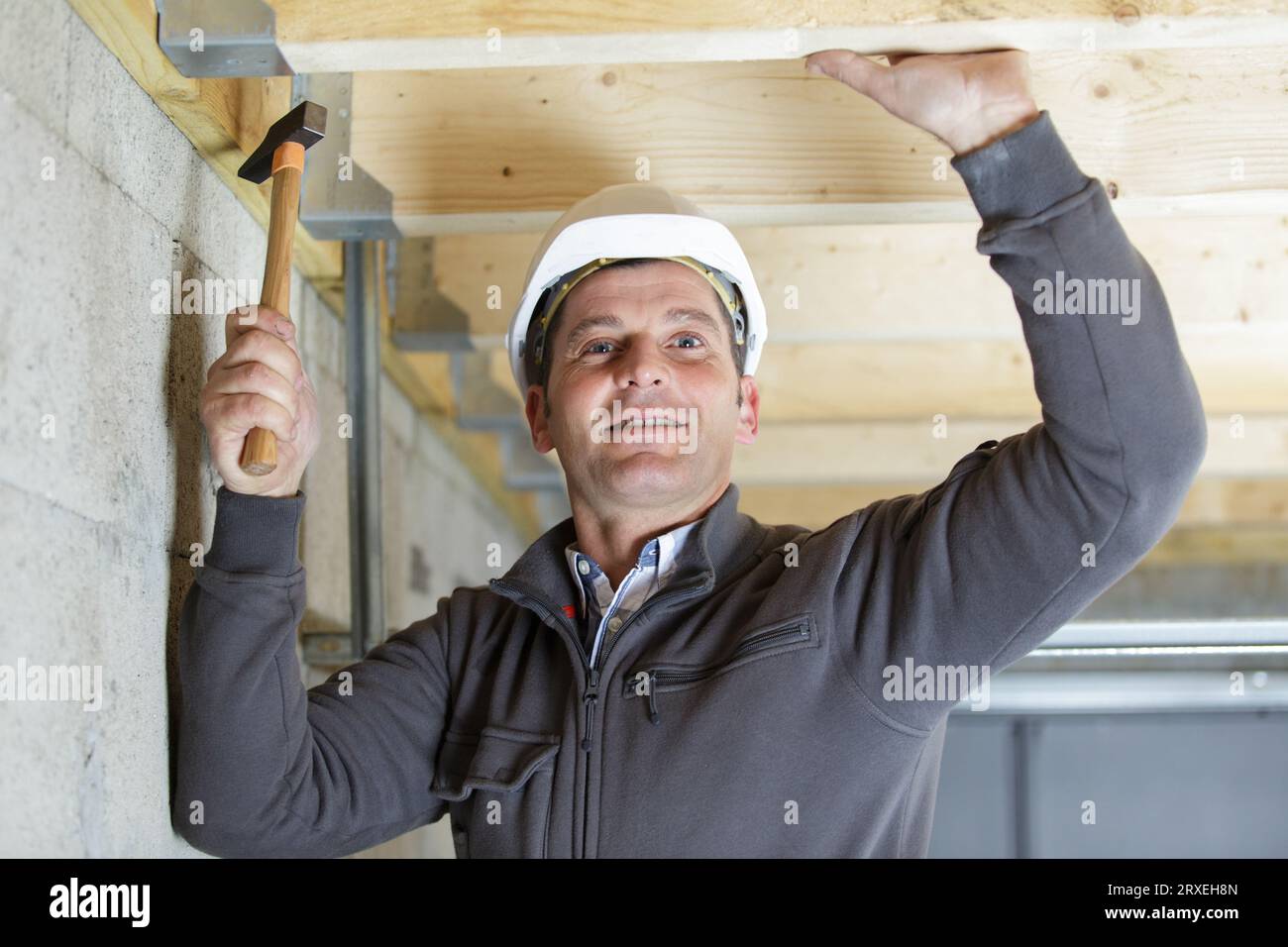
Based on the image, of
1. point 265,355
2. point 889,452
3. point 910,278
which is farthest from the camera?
point 889,452

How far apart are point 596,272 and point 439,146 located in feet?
1.44

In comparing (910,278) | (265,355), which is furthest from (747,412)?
(910,278)

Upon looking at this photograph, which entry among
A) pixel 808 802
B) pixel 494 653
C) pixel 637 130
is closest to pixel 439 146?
pixel 637 130

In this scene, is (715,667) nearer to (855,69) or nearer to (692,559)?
(692,559)

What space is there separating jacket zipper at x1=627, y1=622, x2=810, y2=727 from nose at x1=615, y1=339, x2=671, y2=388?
0.38 meters

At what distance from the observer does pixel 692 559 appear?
1742 mm

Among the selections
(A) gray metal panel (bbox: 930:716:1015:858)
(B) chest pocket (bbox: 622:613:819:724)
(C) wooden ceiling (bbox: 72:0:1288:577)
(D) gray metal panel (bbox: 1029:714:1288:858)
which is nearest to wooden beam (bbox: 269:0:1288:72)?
(C) wooden ceiling (bbox: 72:0:1288:577)

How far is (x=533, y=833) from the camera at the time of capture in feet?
5.17

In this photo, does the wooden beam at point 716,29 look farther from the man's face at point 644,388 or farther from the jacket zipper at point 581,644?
the jacket zipper at point 581,644

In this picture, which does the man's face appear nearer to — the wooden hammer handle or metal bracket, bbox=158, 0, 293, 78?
the wooden hammer handle

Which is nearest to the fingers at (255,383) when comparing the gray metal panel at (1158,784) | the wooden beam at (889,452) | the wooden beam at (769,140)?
the wooden beam at (769,140)

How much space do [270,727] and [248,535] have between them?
224 mm

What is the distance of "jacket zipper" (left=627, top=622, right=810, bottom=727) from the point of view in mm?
1566

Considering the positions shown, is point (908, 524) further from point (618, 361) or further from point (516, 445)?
point (516, 445)
